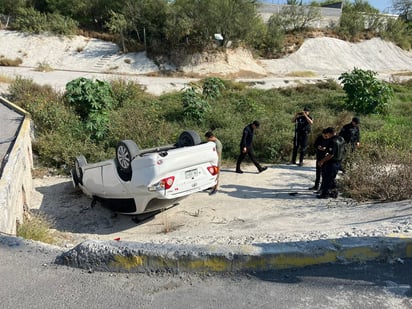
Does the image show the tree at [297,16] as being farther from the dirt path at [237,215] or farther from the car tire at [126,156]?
the car tire at [126,156]

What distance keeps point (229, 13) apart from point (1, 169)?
26578 millimetres

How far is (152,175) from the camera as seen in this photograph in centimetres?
614

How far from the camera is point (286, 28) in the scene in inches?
1636

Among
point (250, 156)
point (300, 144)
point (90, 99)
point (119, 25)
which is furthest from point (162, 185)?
point (119, 25)

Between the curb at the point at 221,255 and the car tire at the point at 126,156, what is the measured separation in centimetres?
324

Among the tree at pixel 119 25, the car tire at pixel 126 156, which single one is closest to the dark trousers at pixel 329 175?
the car tire at pixel 126 156

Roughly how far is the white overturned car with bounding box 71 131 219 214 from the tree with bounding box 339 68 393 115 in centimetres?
1118

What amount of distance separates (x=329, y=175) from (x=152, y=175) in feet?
11.9

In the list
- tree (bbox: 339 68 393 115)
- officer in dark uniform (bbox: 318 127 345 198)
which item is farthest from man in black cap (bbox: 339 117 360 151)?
tree (bbox: 339 68 393 115)

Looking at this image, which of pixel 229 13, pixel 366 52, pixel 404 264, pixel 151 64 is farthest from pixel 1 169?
pixel 366 52

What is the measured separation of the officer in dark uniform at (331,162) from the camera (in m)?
7.36

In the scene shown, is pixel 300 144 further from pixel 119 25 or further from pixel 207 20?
pixel 119 25

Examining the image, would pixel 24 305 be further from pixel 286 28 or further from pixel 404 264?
pixel 286 28

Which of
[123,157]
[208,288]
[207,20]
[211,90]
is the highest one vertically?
[207,20]
